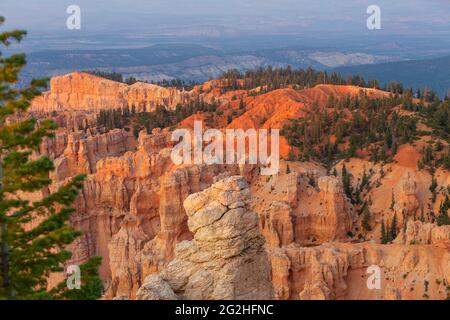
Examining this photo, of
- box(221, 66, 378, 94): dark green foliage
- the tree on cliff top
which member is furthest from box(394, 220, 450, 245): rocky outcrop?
box(221, 66, 378, 94): dark green foliage

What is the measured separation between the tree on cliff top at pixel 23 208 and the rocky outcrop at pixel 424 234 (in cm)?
2049

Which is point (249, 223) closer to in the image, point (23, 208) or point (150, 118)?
point (23, 208)

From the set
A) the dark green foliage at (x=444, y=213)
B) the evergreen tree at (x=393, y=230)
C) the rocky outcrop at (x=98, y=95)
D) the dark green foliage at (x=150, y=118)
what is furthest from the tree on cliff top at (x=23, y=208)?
the rocky outcrop at (x=98, y=95)

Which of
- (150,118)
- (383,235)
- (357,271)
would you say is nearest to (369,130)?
(383,235)

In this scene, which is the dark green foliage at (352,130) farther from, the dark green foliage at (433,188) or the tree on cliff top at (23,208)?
the tree on cliff top at (23,208)

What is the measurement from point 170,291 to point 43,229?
3.78 m

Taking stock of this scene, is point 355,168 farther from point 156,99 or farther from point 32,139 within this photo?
point 156,99

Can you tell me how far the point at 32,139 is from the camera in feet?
42.3

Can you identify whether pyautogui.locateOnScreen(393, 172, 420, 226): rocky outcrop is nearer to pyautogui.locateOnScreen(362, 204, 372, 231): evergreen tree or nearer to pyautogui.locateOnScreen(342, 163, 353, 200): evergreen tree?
pyautogui.locateOnScreen(362, 204, 372, 231): evergreen tree

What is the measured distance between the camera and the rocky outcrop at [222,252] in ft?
52.9

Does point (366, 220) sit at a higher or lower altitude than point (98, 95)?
lower

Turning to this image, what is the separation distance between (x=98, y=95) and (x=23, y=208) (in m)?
95.2

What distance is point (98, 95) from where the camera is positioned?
347ft
